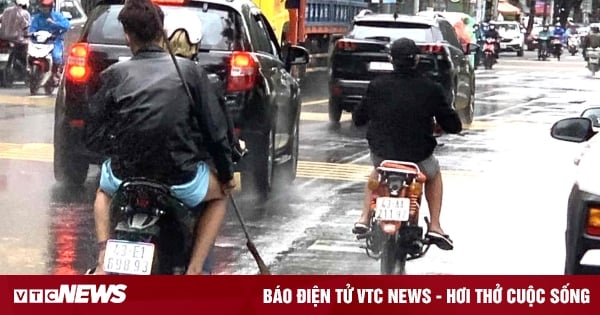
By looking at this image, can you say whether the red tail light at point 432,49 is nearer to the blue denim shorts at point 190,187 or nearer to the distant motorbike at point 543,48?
the blue denim shorts at point 190,187

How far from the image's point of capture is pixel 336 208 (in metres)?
9.53

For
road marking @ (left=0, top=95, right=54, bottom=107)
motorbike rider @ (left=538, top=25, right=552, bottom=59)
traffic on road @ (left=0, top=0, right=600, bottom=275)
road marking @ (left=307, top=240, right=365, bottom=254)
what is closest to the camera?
traffic on road @ (left=0, top=0, right=600, bottom=275)

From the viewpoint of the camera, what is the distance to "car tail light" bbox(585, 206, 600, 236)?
208 inches

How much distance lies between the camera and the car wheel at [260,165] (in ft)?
29.4

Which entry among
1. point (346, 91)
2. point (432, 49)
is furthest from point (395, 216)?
point (346, 91)

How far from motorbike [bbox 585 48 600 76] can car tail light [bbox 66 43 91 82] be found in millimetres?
8971

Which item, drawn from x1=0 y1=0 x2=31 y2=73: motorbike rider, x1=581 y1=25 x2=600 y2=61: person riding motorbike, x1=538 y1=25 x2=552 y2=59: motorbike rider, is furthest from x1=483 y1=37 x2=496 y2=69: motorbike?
x1=0 y1=0 x2=31 y2=73: motorbike rider

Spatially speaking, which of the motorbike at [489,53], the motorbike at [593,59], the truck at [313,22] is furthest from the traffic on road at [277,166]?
the motorbike at [489,53]

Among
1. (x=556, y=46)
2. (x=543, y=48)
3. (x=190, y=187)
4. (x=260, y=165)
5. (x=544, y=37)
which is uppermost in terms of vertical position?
(x=190, y=187)

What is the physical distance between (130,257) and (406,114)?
7.41 feet

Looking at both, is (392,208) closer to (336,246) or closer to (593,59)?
(336,246)

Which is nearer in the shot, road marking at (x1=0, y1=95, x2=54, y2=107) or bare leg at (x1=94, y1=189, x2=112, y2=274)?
bare leg at (x1=94, y1=189, x2=112, y2=274)

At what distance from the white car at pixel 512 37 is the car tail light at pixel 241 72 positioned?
1686 centimetres

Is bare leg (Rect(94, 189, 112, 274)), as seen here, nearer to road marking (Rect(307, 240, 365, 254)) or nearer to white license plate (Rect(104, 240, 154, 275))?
white license plate (Rect(104, 240, 154, 275))
